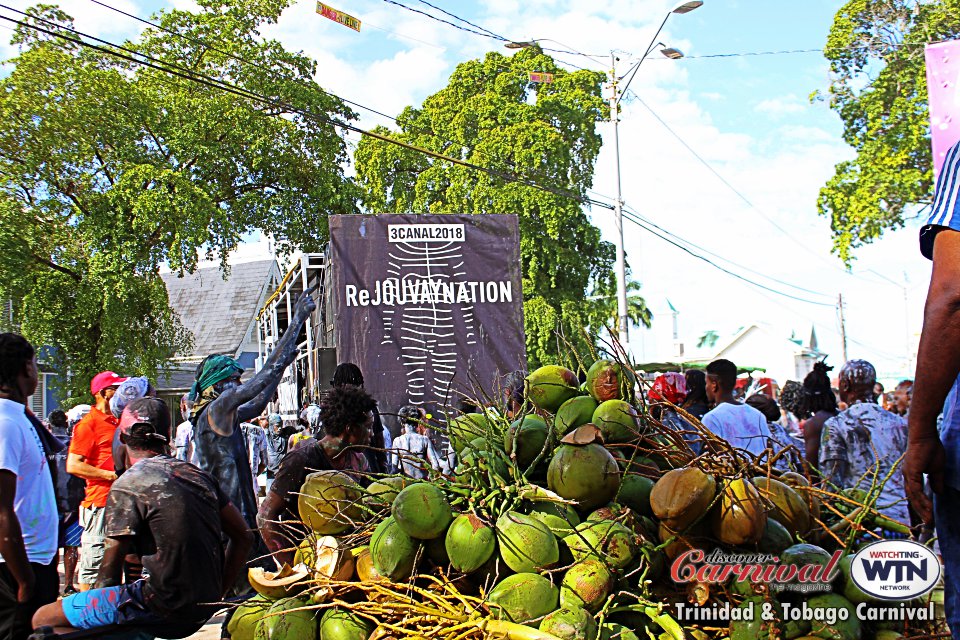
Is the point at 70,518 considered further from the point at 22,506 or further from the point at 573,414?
the point at 573,414

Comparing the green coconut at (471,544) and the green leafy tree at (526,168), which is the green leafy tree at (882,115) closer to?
the green leafy tree at (526,168)

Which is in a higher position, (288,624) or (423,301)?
(423,301)

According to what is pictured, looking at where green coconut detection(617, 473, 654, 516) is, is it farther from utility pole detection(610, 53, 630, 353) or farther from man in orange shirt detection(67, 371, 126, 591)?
utility pole detection(610, 53, 630, 353)

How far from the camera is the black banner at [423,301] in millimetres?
8133

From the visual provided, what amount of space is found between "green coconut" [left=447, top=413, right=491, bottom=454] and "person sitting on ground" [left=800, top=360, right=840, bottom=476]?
379cm

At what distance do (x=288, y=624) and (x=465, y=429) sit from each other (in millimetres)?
755

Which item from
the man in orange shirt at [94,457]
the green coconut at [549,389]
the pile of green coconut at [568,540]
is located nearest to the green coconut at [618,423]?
the pile of green coconut at [568,540]

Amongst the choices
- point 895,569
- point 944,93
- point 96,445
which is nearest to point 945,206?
point 895,569

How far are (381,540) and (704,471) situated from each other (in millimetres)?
817

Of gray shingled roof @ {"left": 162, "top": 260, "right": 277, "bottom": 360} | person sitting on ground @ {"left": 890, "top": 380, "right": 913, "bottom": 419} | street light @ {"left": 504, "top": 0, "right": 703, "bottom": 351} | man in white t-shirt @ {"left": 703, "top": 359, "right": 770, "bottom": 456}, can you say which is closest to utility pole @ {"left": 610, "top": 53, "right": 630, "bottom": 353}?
street light @ {"left": 504, "top": 0, "right": 703, "bottom": 351}

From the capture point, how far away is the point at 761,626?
1758 mm

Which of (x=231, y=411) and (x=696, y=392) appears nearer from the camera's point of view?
(x=231, y=411)

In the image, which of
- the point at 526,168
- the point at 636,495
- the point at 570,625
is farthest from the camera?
the point at 526,168

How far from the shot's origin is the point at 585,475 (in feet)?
6.42
